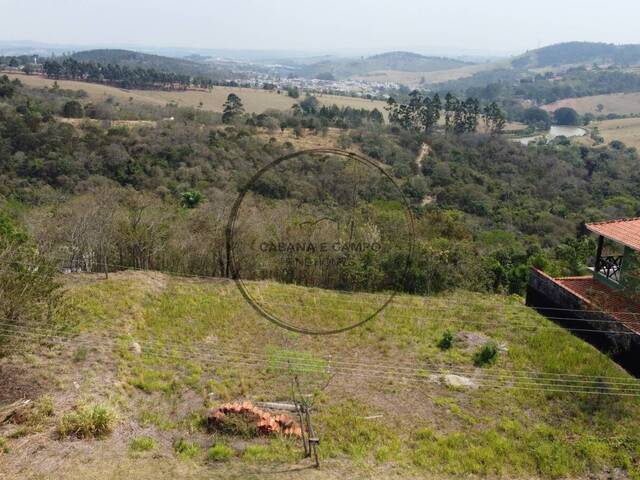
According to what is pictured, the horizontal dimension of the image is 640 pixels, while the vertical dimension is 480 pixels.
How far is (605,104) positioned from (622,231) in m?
97.3

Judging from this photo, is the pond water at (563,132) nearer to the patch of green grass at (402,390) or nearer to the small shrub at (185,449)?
the patch of green grass at (402,390)

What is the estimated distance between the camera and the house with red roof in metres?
11.0

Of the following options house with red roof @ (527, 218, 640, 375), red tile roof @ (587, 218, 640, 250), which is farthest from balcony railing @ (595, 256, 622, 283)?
red tile roof @ (587, 218, 640, 250)

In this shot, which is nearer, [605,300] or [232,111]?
[605,300]

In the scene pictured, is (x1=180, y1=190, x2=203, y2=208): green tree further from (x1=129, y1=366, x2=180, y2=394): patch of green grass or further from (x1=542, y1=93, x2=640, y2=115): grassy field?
(x1=542, y1=93, x2=640, y2=115): grassy field

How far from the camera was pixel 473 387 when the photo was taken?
10453mm

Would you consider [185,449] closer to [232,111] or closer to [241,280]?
[241,280]

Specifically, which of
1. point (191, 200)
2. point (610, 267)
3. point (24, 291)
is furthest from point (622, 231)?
point (191, 200)

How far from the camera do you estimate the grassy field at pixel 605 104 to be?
92.6 m

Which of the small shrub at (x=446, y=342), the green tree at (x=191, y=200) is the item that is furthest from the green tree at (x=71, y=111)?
the small shrub at (x=446, y=342)

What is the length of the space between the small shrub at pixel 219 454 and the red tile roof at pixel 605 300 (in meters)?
8.24

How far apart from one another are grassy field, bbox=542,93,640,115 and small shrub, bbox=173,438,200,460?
3918 inches

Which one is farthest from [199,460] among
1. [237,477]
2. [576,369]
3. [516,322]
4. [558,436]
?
[516,322]

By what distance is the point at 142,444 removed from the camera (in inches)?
317
